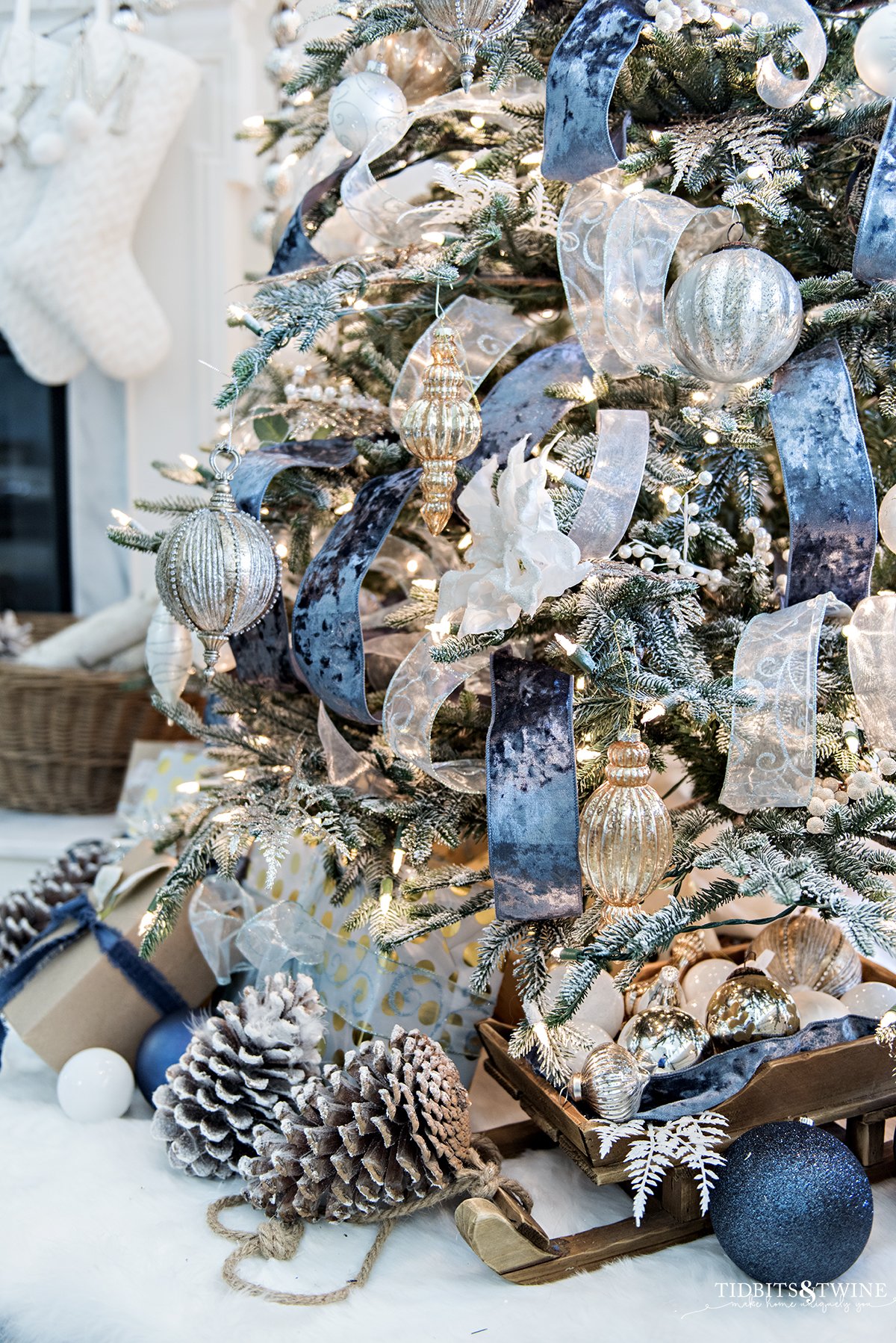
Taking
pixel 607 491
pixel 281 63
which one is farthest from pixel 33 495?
pixel 607 491

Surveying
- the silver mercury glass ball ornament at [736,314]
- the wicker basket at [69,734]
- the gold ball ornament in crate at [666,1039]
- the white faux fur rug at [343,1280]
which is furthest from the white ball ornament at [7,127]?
the gold ball ornament in crate at [666,1039]

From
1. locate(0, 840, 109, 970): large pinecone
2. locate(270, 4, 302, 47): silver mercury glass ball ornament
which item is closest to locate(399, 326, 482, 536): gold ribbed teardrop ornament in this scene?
locate(0, 840, 109, 970): large pinecone

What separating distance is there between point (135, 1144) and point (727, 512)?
681 millimetres

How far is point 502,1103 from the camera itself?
0.92 meters

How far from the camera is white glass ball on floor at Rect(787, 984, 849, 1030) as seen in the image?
81 centimetres

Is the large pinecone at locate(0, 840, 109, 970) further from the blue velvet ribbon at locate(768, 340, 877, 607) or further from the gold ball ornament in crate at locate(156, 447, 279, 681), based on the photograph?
the blue velvet ribbon at locate(768, 340, 877, 607)

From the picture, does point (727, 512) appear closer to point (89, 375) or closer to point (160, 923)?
point (160, 923)

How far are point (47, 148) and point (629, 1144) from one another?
1570 millimetres

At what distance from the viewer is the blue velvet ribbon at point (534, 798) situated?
0.69 m

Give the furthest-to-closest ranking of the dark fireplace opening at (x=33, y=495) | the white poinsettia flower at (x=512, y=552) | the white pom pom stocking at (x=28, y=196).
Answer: the dark fireplace opening at (x=33, y=495) → the white pom pom stocking at (x=28, y=196) → the white poinsettia flower at (x=512, y=552)

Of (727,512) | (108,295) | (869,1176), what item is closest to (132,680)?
(108,295)

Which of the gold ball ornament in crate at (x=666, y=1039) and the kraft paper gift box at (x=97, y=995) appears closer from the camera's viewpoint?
the gold ball ornament in crate at (x=666, y=1039)

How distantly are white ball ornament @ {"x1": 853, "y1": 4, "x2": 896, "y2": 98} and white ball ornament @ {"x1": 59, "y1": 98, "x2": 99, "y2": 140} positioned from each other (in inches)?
50.1

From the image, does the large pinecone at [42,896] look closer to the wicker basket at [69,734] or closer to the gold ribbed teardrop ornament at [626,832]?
the wicker basket at [69,734]
